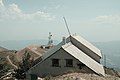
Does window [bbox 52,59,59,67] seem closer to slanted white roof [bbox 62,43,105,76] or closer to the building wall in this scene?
the building wall

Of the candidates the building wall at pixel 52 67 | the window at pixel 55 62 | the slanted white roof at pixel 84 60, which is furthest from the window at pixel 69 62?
the window at pixel 55 62

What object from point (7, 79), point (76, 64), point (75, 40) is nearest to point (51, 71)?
point (76, 64)

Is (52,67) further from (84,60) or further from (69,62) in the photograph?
(84,60)

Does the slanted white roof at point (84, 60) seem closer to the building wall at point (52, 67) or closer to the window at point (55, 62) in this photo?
the building wall at point (52, 67)

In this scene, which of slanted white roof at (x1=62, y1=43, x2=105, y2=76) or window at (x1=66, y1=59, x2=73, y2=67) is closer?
slanted white roof at (x1=62, y1=43, x2=105, y2=76)

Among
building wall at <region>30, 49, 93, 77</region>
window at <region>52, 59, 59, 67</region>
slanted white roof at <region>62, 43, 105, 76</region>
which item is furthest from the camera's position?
window at <region>52, 59, 59, 67</region>

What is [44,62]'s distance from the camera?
36188mm

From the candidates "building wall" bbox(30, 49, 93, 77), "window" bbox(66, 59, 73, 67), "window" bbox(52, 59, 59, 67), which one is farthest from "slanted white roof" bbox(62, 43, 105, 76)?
"window" bbox(52, 59, 59, 67)

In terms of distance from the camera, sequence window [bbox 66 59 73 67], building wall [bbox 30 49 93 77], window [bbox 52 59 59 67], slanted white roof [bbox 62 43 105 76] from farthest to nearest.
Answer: window [bbox 52 59 59 67], building wall [bbox 30 49 93 77], window [bbox 66 59 73 67], slanted white roof [bbox 62 43 105 76]

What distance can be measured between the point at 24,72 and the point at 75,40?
12.0 m

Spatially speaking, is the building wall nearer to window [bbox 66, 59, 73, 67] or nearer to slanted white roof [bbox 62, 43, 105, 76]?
window [bbox 66, 59, 73, 67]

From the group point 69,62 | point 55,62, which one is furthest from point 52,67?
point 69,62

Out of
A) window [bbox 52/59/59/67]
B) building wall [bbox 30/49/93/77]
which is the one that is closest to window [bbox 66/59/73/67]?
building wall [bbox 30/49/93/77]

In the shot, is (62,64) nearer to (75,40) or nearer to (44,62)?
(44,62)
